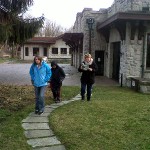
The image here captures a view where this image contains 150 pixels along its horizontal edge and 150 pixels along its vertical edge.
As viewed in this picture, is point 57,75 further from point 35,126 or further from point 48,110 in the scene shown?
point 35,126

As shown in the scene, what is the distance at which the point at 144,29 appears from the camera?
15.6 metres

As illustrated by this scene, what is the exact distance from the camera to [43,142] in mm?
5684

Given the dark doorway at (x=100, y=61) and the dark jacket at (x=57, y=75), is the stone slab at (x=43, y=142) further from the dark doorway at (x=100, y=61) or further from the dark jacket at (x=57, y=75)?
the dark doorway at (x=100, y=61)

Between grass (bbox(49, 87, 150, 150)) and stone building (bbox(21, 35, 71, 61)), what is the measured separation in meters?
40.5

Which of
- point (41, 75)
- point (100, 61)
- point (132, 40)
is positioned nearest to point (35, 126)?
point (41, 75)

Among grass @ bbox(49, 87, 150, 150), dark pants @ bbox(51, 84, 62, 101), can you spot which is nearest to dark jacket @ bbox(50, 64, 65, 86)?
dark pants @ bbox(51, 84, 62, 101)

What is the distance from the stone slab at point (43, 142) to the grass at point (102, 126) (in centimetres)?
16

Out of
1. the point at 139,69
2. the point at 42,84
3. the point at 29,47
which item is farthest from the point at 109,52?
the point at 29,47

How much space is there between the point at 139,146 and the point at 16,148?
220 centimetres

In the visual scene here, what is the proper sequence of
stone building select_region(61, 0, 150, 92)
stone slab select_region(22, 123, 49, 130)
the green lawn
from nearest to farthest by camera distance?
the green lawn → stone slab select_region(22, 123, 49, 130) → stone building select_region(61, 0, 150, 92)

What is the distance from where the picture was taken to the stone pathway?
550 centimetres

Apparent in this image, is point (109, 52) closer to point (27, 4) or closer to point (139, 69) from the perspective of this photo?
point (139, 69)

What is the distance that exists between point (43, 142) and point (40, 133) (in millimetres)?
593

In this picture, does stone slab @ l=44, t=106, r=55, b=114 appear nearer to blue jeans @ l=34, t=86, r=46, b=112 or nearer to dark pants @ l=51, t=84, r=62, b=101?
blue jeans @ l=34, t=86, r=46, b=112
